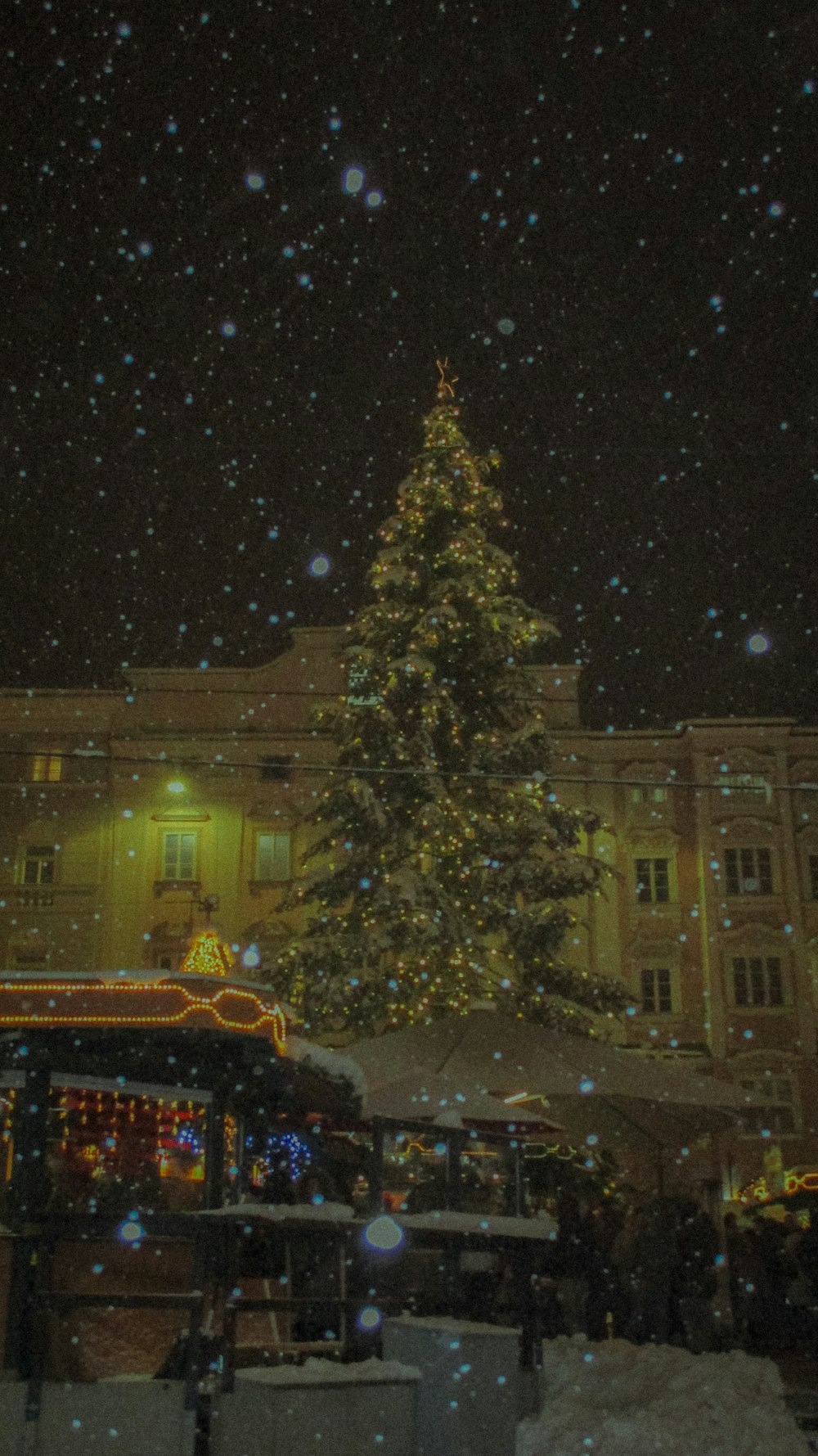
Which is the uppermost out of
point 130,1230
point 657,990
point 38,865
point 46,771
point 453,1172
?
point 46,771

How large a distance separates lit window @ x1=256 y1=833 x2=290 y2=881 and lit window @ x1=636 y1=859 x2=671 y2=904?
9.76 metres

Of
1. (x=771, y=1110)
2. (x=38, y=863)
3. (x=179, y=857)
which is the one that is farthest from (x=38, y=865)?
(x=771, y=1110)

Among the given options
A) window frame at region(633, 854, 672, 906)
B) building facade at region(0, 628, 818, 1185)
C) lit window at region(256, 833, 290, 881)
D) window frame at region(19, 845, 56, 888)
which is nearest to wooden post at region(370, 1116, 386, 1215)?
building facade at region(0, 628, 818, 1185)

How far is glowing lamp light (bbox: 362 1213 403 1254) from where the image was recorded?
7.27 m

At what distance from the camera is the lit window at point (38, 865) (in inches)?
1484

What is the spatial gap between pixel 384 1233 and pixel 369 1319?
20.3 inches

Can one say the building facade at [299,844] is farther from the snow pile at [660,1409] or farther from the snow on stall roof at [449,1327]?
the snow on stall roof at [449,1327]

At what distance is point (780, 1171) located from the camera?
110 feet

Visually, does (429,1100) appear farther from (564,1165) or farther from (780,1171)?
(780,1171)

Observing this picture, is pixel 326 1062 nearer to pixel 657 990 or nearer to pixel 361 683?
pixel 361 683

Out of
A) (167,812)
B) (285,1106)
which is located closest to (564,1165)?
(285,1106)

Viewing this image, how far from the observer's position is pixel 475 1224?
7672 mm

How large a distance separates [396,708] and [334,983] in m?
4.39

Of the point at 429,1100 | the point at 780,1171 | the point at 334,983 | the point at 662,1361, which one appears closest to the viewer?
the point at 662,1361
